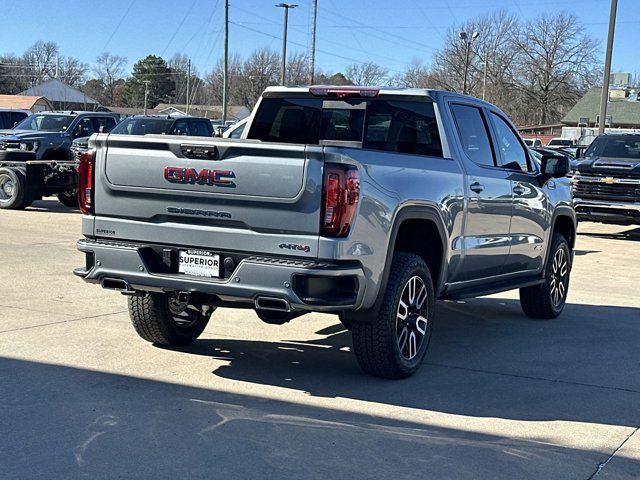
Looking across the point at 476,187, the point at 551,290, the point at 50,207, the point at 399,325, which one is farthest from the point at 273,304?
the point at 50,207

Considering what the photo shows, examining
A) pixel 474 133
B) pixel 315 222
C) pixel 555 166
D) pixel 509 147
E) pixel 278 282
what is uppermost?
pixel 474 133

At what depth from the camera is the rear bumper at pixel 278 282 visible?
5648 mm

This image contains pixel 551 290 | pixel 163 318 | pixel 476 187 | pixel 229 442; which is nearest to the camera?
pixel 229 442

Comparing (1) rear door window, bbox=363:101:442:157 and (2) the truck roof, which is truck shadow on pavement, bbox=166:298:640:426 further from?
(2) the truck roof

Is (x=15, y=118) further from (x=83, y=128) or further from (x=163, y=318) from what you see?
(x=163, y=318)

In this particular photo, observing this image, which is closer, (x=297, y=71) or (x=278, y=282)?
(x=278, y=282)

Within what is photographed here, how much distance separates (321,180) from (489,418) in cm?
180

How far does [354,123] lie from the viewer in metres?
7.84

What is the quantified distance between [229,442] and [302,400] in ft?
3.26

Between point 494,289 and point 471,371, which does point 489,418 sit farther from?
point 494,289

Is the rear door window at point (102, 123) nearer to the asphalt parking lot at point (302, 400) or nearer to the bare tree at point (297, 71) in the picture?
the asphalt parking lot at point (302, 400)

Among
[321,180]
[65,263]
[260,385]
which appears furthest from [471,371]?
[65,263]

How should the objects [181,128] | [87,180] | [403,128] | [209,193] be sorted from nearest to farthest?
[209,193] < [87,180] < [403,128] < [181,128]

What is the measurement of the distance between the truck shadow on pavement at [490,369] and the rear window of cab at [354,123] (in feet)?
5.60
